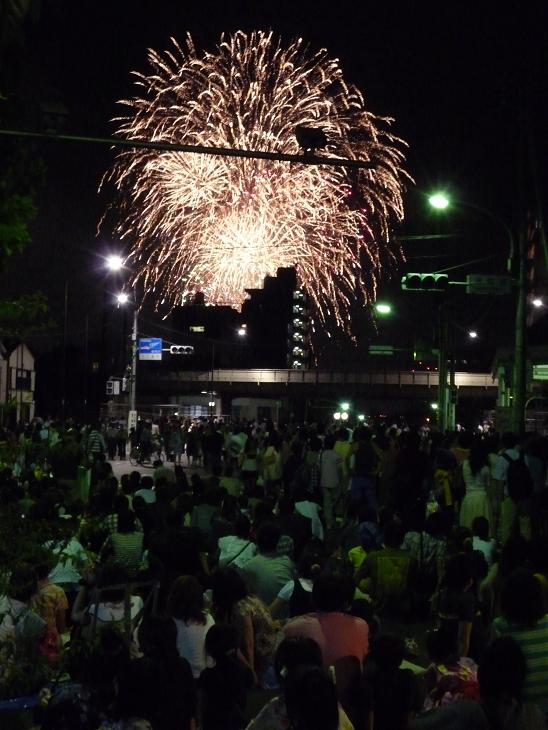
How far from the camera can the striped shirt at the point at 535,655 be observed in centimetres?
483

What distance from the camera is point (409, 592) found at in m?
9.08

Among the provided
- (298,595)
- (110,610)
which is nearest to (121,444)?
(298,595)

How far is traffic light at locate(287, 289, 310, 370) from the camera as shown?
65.5m

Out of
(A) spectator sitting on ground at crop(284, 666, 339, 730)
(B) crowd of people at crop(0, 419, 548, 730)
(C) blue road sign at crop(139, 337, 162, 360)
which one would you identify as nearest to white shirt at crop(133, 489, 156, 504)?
(B) crowd of people at crop(0, 419, 548, 730)

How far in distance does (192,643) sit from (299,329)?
257 ft

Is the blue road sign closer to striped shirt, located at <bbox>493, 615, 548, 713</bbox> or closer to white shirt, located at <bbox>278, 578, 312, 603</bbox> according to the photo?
white shirt, located at <bbox>278, 578, 312, 603</bbox>

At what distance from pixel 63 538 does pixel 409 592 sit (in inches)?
162

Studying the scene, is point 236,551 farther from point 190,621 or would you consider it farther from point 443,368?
point 443,368

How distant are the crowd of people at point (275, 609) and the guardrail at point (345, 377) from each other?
206ft

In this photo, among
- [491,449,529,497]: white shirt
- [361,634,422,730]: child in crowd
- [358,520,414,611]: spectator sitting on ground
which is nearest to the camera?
[361,634,422,730]: child in crowd

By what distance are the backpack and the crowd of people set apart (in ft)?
0.08

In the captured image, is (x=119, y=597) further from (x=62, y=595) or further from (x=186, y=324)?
(x=186, y=324)

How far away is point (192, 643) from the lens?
6.37 meters

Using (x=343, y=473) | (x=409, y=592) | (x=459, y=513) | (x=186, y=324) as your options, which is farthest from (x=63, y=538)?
(x=186, y=324)
